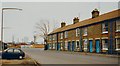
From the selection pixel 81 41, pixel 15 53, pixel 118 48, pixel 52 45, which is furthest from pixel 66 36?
pixel 15 53

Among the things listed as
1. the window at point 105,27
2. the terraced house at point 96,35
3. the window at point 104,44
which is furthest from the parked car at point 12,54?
the window at point 105,27

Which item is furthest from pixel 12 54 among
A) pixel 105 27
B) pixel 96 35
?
pixel 96 35

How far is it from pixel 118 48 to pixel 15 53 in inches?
621

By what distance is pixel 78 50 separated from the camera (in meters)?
55.4

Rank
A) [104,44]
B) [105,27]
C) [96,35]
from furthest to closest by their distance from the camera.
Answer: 1. [96,35]
2. [105,27]
3. [104,44]

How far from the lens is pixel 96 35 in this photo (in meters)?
45.6

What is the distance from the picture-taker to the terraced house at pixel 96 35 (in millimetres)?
39531

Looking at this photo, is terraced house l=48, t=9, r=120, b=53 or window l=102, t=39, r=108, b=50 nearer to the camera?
terraced house l=48, t=9, r=120, b=53

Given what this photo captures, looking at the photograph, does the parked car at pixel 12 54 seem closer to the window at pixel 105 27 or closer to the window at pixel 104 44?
the window at pixel 104 44

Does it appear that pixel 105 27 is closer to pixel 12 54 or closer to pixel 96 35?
pixel 96 35

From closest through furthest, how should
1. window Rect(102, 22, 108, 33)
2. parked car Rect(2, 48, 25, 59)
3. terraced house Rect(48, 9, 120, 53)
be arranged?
parked car Rect(2, 48, 25, 59), terraced house Rect(48, 9, 120, 53), window Rect(102, 22, 108, 33)

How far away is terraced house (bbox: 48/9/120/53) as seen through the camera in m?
39.5

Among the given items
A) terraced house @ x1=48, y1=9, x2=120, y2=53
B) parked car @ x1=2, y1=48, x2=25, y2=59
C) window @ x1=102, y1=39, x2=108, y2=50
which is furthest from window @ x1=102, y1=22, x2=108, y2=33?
parked car @ x1=2, y1=48, x2=25, y2=59

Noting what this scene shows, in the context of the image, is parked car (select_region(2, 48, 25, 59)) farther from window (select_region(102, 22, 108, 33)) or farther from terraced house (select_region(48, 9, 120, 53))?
window (select_region(102, 22, 108, 33))
